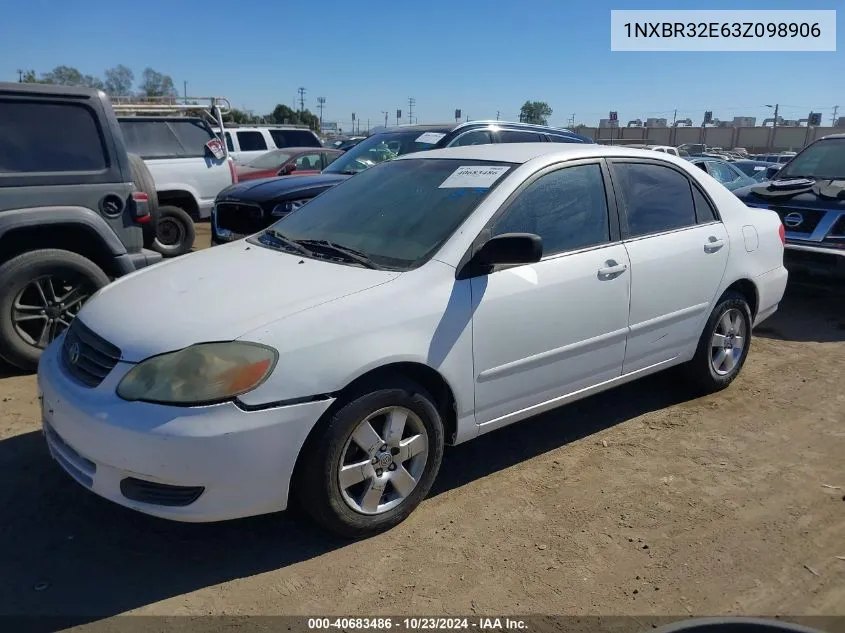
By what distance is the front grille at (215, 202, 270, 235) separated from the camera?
7.03m

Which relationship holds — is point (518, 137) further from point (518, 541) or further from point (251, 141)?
point (251, 141)

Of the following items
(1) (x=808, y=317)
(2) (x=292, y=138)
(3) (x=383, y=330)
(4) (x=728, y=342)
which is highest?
(2) (x=292, y=138)

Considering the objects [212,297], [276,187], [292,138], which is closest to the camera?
[212,297]

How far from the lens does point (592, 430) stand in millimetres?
4223

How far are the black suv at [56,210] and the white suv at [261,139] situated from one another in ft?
35.5

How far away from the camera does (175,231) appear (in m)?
9.99

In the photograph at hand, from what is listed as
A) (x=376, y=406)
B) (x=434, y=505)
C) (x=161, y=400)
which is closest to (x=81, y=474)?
(x=161, y=400)

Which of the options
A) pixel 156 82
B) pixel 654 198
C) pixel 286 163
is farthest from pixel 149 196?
pixel 156 82

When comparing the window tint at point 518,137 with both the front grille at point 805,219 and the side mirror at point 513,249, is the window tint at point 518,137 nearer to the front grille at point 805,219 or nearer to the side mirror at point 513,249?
the front grille at point 805,219

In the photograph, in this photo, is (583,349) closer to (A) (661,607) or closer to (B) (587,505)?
(B) (587,505)

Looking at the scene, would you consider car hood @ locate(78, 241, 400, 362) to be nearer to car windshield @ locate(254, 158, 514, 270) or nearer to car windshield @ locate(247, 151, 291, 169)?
car windshield @ locate(254, 158, 514, 270)

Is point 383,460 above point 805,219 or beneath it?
beneath

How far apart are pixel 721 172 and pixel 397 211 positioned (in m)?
9.71

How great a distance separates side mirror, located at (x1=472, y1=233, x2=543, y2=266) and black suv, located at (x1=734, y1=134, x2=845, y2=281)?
485 centimetres
